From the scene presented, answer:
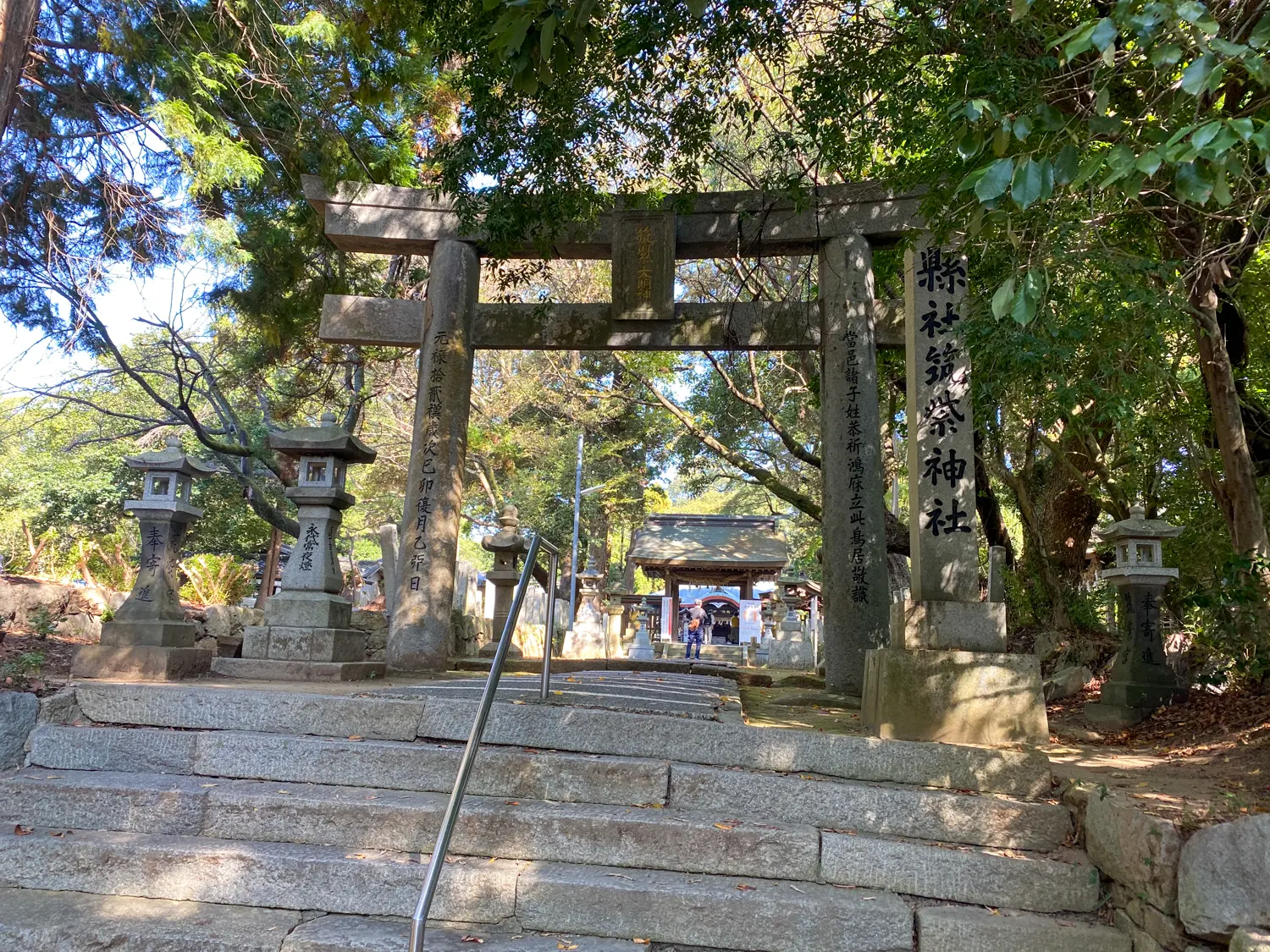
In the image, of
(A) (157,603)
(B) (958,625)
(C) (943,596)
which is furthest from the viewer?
(A) (157,603)

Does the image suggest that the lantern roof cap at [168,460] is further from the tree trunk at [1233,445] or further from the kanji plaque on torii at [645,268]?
the tree trunk at [1233,445]

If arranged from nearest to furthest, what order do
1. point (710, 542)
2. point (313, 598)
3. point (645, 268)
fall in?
1. point (313, 598)
2. point (645, 268)
3. point (710, 542)

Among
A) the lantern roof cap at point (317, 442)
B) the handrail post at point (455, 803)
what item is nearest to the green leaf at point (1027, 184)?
the handrail post at point (455, 803)

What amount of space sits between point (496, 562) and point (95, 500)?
39.5ft

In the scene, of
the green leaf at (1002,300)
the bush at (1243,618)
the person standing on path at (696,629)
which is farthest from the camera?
the person standing on path at (696,629)

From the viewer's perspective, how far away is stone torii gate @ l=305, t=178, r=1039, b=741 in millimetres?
7113

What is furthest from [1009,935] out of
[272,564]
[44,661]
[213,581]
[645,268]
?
[272,564]

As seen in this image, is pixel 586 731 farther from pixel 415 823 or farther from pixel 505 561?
pixel 505 561

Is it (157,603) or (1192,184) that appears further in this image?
(157,603)

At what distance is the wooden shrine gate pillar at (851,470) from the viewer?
687 centimetres

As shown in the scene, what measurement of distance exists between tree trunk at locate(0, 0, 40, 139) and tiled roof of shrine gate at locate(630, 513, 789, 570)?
1965cm

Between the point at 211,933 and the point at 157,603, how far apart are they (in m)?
4.13

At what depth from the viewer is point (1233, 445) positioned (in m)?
6.19

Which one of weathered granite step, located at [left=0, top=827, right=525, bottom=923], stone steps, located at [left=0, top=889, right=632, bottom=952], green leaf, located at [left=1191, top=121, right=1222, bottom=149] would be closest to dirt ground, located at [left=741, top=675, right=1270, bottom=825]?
weathered granite step, located at [left=0, top=827, right=525, bottom=923]
